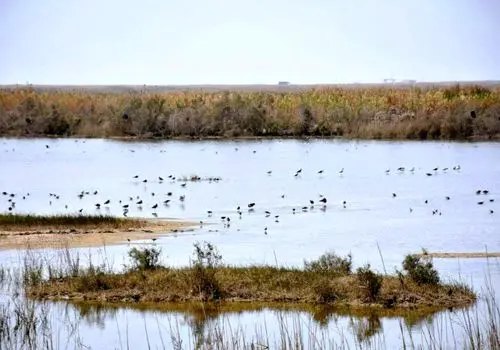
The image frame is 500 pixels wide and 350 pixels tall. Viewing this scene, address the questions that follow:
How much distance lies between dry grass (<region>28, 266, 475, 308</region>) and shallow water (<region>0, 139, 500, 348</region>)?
Result: 0.98 meters

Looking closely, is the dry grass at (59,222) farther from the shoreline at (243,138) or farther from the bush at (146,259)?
the shoreline at (243,138)

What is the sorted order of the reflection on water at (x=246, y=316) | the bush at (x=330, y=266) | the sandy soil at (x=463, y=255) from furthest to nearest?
the sandy soil at (x=463, y=255)
the bush at (x=330, y=266)
the reflection on water at (x=246, y=316)

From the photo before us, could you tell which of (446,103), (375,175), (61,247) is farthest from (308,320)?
(446,103)

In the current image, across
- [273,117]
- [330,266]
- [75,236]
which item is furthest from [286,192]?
[273,117]

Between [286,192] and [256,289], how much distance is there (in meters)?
23.8

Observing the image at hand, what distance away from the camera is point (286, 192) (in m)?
46.1

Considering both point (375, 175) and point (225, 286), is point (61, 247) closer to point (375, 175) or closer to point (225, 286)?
point (225, 286)

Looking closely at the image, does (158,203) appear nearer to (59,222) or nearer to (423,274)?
(59,222)

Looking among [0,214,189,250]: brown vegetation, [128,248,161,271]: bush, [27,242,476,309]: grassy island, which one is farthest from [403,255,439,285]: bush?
[0,214,189,250]: brown vegetation

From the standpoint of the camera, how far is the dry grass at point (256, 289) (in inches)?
856

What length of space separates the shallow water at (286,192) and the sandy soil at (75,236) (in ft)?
2.33

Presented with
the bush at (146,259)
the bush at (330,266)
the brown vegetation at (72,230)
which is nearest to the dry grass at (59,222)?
the brown vegetation at (72,230)

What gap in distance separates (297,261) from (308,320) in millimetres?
6572

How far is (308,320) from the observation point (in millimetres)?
20656
